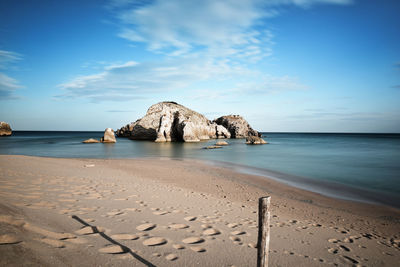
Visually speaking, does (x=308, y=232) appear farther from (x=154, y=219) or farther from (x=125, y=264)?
(x=125, y=264)

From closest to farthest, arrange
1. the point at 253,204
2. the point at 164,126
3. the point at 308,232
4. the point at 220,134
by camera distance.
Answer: the point at 308,232, the point at 253,204, the point at 164,126, the point at 220,134

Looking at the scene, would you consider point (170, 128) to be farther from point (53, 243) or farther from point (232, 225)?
point (53, 243)

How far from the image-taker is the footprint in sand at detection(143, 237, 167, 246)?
13.9 ft

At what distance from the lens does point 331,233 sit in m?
5.32

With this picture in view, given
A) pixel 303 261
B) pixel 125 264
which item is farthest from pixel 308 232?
pixel 125 264

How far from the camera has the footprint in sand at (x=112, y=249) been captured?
381cm

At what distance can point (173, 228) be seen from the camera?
16.3ft

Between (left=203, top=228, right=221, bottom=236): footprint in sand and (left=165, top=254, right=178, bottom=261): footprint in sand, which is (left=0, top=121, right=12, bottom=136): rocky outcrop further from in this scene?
(left=165, top=254, right=178, bottom=261): footprint in sand

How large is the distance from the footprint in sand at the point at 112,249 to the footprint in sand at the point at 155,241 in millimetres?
485

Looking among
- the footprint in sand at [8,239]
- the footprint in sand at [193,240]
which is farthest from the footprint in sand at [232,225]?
the footprint in sand at [8,239]

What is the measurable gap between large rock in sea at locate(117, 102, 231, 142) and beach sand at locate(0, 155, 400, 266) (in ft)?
124

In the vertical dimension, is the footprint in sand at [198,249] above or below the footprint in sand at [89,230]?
below

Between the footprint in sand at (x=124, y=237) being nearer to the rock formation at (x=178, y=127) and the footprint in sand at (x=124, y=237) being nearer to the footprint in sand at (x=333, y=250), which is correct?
the footprint in sand at (x=333, y=250)

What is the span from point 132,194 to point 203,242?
13.2 ft
